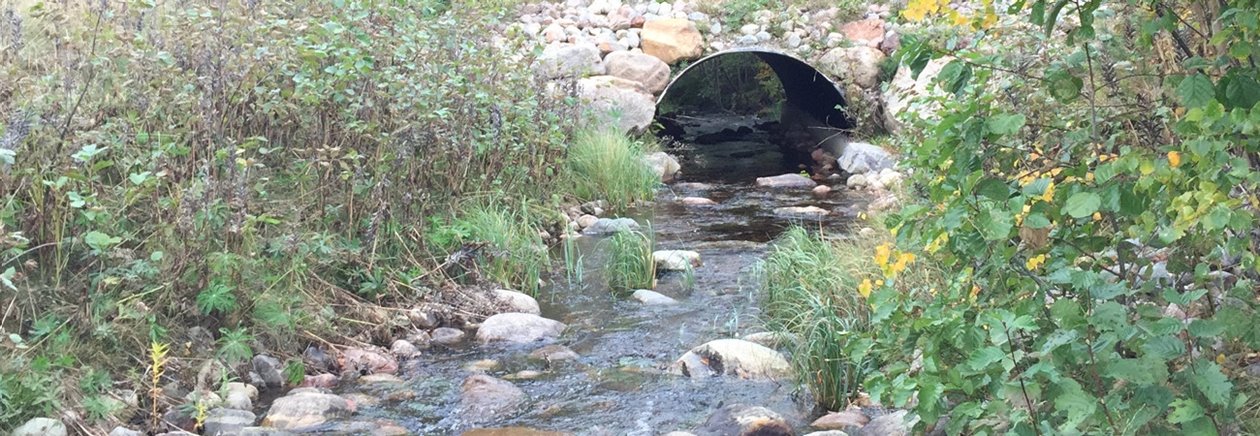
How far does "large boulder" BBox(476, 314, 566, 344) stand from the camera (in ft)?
18.3

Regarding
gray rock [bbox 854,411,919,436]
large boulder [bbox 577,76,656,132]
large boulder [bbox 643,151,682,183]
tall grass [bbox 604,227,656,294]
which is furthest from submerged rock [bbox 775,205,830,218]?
gray rock [bbox 854,411,919,436]

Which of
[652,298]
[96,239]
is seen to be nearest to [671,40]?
[652,298]

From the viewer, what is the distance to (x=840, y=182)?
11.6 metres

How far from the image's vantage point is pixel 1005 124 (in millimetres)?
2271

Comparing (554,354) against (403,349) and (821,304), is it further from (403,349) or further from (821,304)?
(821,304)

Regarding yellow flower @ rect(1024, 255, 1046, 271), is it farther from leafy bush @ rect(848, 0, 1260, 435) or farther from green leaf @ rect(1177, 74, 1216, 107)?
green leaf @ rect(1177, 74, 1216, 107)

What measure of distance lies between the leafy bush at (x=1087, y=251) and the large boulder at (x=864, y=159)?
8.57 metres

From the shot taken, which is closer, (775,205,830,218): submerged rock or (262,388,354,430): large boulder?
(262,388,354,430): large boulder

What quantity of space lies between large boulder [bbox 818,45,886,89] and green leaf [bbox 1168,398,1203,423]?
11160 mm

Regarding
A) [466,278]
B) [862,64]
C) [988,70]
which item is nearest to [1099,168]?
[988,70]

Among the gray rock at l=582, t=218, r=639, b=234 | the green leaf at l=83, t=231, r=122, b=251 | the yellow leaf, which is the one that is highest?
the yellow leaf

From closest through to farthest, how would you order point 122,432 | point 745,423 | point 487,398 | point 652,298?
point 122,432, point 745,423, point 487,398, point 652,298

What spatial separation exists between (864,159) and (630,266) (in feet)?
19.0

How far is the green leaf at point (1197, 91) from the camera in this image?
7.25 feet
